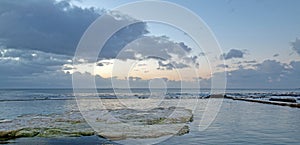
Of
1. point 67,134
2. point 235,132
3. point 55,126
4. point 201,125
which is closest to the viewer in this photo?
point 67,134

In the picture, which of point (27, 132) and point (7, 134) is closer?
point (7, 134)

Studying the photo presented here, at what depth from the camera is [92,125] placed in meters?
25.1

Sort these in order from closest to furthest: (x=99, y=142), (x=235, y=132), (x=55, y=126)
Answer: (x=99, y=142) < (x=235, y=132) < (x=55, y=126)

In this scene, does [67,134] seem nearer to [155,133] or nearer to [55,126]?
[55,126]

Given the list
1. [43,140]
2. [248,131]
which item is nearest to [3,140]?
[43,140]

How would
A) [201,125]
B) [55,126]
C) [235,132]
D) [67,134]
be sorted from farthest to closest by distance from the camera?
[201,125] → [55,126] → [235,132] → [67,134]

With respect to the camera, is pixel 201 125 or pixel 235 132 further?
pixel 201 125

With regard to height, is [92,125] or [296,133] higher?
[92,125]

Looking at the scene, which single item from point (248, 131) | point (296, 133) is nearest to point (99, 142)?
point (248, 131)

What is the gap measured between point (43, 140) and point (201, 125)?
43.2 feet

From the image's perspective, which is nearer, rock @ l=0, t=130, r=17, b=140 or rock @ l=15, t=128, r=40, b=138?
rock @ l=0, t=130, r=17, b=140

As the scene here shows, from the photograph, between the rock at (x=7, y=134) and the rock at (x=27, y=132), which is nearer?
the rock at (x=7, y=134)

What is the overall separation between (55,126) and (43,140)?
4.79 m

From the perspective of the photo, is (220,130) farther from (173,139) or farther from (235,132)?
(173,139)
